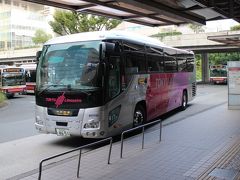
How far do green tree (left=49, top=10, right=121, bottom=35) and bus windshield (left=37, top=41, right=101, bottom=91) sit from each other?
2607 centimetres

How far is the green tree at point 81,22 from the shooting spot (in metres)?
35.8

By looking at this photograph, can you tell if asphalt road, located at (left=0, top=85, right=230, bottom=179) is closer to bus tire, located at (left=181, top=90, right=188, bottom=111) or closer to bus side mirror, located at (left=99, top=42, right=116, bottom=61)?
bus side mirror, located at (left=99, top=42, right=116, bottom=61)

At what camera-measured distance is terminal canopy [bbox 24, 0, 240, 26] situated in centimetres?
771

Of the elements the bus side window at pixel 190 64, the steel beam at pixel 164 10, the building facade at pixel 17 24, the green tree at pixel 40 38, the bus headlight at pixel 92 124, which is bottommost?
the bus headlight at pixel 92 124

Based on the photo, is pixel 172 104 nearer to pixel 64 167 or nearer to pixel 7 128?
pixel 7 128

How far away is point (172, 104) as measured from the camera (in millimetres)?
15383

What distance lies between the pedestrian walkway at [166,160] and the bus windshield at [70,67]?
1.89m

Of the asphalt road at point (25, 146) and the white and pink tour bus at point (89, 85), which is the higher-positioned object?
the white and pink tour bus at point (89, 85)

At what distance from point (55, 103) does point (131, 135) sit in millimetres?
2822

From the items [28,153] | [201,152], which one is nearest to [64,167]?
[28,153]

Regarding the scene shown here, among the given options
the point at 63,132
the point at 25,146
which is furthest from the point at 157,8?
the point at 25,146

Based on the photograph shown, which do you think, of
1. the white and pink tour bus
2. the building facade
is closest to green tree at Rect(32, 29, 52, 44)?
the building facade

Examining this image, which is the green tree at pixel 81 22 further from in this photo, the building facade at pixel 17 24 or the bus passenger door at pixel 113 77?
the building facade at pixel 17 24

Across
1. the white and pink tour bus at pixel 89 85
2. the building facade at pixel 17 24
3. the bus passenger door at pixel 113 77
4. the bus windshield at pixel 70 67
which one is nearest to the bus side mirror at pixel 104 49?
the white and pink tour bus at pixel 89 85
